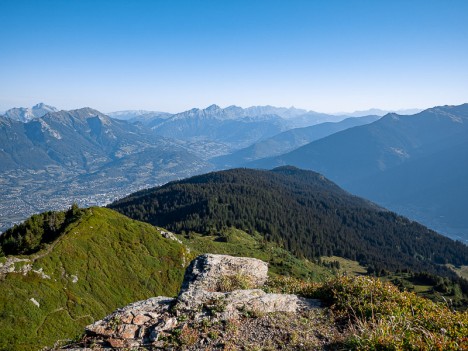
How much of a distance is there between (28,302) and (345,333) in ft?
206

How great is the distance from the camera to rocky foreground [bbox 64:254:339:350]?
14.7 meters

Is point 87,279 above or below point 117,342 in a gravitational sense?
below

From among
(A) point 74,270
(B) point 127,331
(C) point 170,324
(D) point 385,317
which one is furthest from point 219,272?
(A) point 74,270

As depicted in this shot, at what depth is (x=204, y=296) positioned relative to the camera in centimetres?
1789

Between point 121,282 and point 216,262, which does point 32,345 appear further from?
point 216,262

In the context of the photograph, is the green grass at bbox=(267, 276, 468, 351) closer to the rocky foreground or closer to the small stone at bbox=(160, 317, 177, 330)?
the rocky foreground

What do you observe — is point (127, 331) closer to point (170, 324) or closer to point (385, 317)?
point (170, 324)

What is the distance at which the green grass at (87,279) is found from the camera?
56.0 meters

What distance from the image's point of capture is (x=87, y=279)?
70.8 m

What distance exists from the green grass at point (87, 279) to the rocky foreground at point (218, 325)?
47.1 metres

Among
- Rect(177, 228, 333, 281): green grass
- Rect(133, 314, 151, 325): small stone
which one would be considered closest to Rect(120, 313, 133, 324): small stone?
Rect(133, 314, 151, 325): small stone

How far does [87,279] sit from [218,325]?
65195 mm

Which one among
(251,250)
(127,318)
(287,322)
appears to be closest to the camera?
(287,322)

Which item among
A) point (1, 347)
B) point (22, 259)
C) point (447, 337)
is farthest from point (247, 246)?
point (447, 337)
